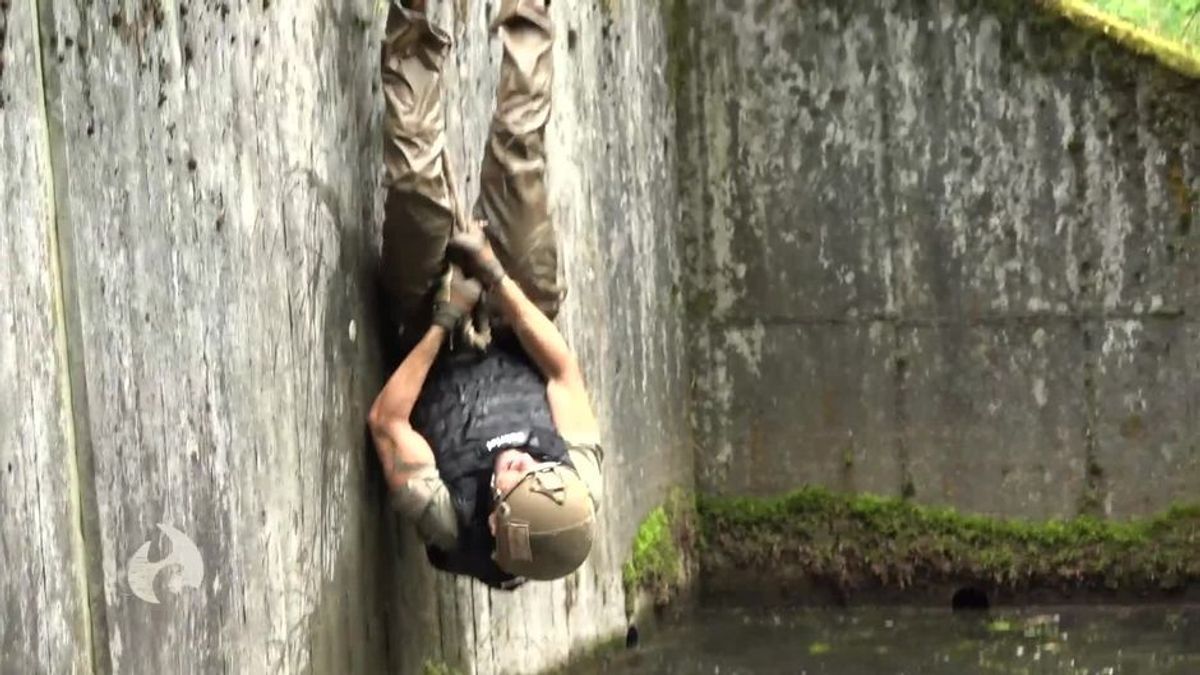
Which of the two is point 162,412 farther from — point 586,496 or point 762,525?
point 762,525

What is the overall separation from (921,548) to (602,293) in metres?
1.61

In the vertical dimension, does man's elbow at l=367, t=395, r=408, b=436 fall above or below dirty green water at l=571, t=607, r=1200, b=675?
above

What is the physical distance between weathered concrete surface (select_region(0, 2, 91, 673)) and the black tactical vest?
2.96 feet

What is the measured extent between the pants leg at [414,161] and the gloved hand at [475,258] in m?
0.05

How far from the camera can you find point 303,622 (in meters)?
3.01

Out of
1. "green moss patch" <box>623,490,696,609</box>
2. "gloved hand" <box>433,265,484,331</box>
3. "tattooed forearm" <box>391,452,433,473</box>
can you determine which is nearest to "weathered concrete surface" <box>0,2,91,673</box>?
"tattooed forearm" <box>391,452,433,473</box>

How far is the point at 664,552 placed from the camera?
5.04 m

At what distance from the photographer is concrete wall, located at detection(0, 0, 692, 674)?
2.29 metres

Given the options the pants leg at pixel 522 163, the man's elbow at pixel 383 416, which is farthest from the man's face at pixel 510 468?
the pants leg at pixel 522 163

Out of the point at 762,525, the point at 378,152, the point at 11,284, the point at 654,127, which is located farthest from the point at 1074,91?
the point at 11,284

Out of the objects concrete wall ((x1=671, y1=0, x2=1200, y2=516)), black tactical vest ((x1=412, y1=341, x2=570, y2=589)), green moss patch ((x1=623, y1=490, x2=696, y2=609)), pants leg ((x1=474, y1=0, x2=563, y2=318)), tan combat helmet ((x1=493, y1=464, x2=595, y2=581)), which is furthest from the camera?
concrete wall ((x1=671, y1=0, x2=1200, y2=516))

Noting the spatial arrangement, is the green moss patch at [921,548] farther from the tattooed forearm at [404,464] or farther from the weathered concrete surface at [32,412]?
the weathered concrete surface at [32,412]

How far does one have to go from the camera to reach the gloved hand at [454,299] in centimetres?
322

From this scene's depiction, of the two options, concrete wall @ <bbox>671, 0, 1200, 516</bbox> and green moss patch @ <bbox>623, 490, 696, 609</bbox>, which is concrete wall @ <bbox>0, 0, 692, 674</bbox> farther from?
concrete wall @ <bbox>671, 0, 1200, 516</bbox>
